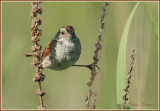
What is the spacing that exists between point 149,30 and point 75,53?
91cm

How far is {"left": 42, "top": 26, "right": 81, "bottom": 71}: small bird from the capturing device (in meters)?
3.64

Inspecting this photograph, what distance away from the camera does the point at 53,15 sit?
5078 mm

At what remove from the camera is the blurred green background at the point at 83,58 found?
3016 mm

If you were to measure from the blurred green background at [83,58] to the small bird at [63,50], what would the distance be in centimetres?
34

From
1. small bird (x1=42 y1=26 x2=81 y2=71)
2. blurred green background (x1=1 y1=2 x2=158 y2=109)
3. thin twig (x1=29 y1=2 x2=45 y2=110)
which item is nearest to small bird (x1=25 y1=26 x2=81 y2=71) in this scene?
small bird (x1=42 y1=26 x2=81 y2=71)

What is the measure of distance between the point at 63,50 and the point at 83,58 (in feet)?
3.26

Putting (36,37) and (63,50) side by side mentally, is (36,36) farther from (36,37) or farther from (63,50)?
(63,50)

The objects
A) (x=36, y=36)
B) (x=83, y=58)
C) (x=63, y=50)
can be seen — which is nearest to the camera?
(x=36, y=36)

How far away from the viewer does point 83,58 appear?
15.1 feet

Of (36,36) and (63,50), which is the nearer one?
(36,36)

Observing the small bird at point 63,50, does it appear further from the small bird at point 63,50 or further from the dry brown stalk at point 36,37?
the dry brown stalk at point 36,37

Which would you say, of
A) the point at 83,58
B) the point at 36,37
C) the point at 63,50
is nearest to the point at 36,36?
the point at 36,37

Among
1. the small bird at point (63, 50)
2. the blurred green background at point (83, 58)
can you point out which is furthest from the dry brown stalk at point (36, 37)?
the small bird at point (63, 50)

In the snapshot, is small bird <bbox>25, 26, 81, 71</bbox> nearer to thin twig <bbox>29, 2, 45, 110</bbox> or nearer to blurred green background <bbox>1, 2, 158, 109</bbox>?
blurred green background <bbox>1, 2, 158, 109</bbox>
